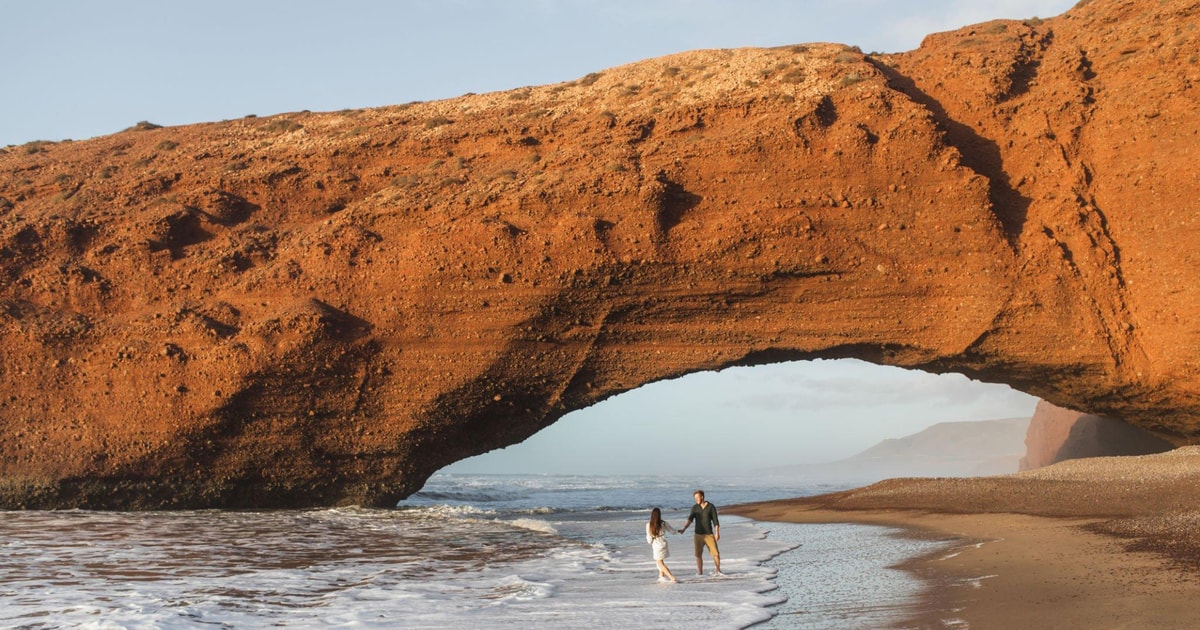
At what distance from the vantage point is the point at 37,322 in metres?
18.7

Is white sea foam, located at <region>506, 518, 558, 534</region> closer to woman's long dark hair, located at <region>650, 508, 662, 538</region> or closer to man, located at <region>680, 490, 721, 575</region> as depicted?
man, located at <region>680, 490, 721, 575</region>

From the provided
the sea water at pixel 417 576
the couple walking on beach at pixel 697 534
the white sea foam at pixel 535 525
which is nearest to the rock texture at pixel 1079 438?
the white sea foam at pixel 535 525

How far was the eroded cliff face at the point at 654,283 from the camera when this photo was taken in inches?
683

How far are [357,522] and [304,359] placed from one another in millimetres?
3384

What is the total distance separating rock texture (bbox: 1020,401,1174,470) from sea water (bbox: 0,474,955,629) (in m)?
A: 15.1

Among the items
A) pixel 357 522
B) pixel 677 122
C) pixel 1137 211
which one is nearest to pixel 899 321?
pixel 1137 211

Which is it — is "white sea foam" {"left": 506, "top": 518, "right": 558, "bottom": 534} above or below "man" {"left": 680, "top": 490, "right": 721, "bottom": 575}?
below

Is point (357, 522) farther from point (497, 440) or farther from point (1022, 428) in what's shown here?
point (1022, 428)

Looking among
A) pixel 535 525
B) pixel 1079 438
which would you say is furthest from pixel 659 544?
pixel 1079 438

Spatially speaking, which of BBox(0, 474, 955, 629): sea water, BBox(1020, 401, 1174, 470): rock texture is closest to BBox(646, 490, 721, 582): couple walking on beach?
BBox(0, 474, 955, 629): sea water

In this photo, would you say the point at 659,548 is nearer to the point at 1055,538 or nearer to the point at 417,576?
the point at 417,576

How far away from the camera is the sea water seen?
827 cm

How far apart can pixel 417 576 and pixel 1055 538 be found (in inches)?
308

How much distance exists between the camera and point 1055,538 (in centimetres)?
1128
